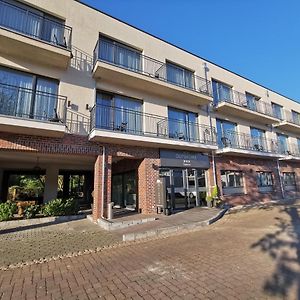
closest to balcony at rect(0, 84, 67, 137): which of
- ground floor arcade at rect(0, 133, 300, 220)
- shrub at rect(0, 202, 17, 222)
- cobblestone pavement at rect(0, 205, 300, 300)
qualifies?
ground floor arcade at rect(0, 133, 300, 220)

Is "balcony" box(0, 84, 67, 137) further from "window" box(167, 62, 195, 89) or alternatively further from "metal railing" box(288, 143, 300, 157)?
"metal railing" box(288, 143, 300, 157)

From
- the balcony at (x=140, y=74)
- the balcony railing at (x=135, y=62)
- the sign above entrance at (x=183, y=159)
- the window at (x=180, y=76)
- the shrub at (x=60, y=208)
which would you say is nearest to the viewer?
the balcony at (x=140, y=74)

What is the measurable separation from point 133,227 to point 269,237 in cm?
486

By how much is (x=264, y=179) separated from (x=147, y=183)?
11.6 meters

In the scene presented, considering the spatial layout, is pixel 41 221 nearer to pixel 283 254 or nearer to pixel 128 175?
pixel 128 175

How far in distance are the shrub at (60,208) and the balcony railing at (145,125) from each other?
15.3 feet

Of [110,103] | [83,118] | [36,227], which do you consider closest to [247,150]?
→ [110,103]

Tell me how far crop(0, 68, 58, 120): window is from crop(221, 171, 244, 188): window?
1140 centimetres

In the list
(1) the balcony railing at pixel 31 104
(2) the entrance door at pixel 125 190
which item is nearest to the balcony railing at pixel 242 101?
(2) the entrance door at pixel 125 190

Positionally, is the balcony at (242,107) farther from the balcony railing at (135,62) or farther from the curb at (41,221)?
the curb at (41,221)

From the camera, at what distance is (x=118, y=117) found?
37.4 feet

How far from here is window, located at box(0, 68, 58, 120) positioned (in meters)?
8.67

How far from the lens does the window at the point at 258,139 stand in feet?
57.6

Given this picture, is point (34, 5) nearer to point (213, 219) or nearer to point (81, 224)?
point (81, 224)
